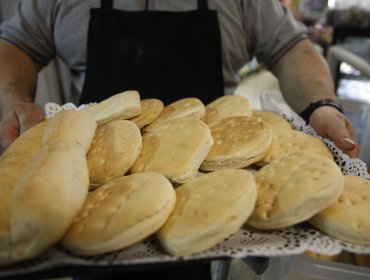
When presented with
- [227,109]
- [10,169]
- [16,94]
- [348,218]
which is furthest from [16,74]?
[348,218]

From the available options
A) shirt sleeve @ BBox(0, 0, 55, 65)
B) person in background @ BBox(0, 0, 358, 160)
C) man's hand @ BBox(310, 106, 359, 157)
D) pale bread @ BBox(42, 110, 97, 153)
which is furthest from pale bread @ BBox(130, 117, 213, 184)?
shirt sleeve @ BBox(0, 0, 55, 65)

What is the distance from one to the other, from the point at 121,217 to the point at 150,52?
86 centimetres

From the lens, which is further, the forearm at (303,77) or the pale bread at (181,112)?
the forearm at (303,77)

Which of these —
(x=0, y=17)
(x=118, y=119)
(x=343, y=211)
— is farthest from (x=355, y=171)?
(x=0, y=17)

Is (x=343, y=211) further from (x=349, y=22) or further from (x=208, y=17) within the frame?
(x=349, y=22)

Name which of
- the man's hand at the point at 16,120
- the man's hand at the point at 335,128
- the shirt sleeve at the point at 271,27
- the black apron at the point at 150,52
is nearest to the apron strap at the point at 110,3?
the black apron at the point at 150,52

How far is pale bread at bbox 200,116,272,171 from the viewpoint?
2.48 ft

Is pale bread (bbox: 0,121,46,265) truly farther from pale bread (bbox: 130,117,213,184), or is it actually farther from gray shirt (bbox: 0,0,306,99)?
gray shirt (bbox: 0,0,306,99)

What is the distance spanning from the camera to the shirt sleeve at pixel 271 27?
1.34m

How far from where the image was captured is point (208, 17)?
1.27m

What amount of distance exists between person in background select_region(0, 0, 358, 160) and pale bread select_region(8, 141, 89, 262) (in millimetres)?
717

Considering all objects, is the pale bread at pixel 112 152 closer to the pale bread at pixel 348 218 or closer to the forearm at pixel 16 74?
the pale bread at pixel 348 218

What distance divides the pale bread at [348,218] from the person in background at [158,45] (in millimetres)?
599

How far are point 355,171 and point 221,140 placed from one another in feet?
1.13
